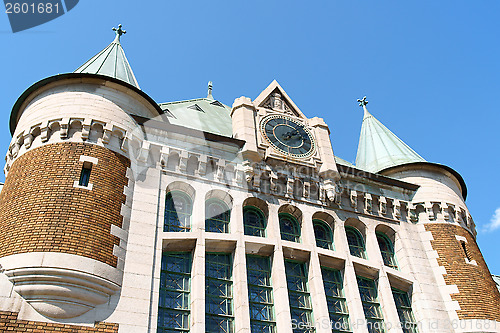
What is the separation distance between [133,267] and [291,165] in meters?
7.68

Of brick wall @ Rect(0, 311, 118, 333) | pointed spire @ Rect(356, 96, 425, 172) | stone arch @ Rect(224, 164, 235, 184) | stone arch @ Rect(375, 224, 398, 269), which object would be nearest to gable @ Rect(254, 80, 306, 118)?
stone arch @ Rect(224, 164, 235, 184)

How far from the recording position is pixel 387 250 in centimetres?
1898

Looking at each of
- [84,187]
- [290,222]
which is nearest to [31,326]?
[84,187]

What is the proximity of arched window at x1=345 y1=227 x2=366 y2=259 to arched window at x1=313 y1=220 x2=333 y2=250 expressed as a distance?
3.02 feet

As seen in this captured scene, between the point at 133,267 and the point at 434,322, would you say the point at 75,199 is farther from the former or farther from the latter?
the point at 434,322

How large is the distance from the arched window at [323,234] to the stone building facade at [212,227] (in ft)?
0.19

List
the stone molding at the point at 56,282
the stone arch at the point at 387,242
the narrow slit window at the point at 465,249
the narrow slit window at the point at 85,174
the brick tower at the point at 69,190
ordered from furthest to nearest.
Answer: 1. the narrow slit window at the point at 465,249
2. the stone arch at the point at 387,242
3. the narrow slit window at the point at 85,174
4. the brick tower at the point at 69,190
5. the stone molding at the point at 56,282

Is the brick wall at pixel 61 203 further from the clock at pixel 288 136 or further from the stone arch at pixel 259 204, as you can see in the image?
the clock at pixel 288 136

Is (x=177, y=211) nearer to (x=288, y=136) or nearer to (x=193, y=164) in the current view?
(x=193, y=164)

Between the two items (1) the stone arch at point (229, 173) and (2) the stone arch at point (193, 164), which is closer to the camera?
(2) the stone arch at point (193, 164)

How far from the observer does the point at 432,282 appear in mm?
17781

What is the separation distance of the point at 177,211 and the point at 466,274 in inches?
445

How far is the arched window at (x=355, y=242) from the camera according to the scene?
1812 centimetres

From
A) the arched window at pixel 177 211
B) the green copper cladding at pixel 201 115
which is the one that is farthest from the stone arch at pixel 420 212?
the arched window at pixel 177 211
